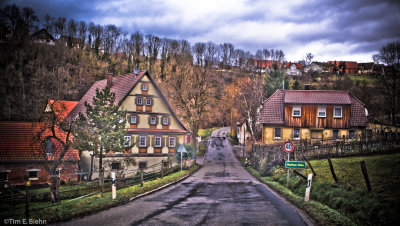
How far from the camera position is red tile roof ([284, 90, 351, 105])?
121ft

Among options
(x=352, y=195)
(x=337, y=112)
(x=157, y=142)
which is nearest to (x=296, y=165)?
(x=352, y=195)

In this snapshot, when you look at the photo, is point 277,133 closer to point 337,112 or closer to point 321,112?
point 321,112

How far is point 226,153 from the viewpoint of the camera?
5597 centimetres

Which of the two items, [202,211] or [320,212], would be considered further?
[202,211]

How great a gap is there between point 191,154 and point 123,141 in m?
12.6

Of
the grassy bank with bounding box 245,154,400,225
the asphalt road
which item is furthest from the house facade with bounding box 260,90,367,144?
the asphalt road

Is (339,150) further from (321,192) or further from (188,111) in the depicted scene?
(188,111)

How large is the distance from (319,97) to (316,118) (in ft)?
8.89

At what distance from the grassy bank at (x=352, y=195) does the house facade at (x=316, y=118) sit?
18.6 meters

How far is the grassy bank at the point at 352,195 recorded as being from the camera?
928 cm

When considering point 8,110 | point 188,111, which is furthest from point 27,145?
point 188,111

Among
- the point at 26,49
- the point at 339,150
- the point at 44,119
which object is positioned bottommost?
the point at 339,150

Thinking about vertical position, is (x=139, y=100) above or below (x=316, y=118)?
above

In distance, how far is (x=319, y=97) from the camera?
37.6 metres
